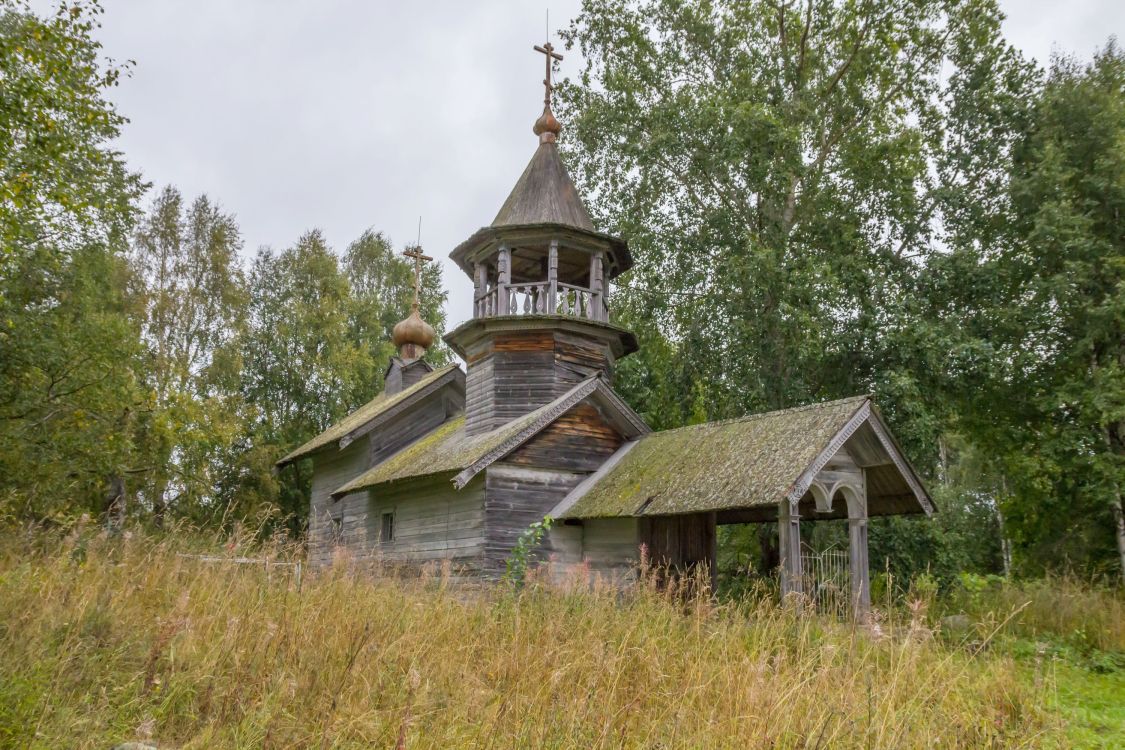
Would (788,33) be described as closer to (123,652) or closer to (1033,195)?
(1033,195)

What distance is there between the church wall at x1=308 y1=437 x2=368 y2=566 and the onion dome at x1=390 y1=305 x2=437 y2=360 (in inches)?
192

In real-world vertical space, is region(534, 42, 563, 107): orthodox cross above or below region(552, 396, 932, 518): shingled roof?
above

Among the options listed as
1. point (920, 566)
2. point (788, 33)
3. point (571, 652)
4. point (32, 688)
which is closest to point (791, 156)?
point (788, 33)

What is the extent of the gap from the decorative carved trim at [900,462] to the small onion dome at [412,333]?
61.7 ft

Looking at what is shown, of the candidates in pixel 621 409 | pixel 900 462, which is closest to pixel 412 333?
pixel 621 409

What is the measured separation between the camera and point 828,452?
38.7ft

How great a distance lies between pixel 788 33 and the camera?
75.0 feet

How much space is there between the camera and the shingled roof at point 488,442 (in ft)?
49.7

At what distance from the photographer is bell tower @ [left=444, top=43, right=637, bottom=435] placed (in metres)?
17.7

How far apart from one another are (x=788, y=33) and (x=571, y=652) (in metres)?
21.7

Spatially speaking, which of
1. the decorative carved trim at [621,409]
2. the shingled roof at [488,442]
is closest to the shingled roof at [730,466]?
the decorative carved trim at [621,409]

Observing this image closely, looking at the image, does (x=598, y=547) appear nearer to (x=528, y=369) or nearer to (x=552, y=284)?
(x=528, y=369)

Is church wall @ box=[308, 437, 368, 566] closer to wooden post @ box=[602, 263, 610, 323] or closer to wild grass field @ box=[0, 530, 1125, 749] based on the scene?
wooden post @ box=[602, 263, 610, 323]

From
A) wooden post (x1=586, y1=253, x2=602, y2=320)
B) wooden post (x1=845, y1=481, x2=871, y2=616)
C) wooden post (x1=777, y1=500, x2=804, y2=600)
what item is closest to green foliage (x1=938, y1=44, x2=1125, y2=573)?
wooden post (x1=845, y1=481, x2=871, y2=616)
